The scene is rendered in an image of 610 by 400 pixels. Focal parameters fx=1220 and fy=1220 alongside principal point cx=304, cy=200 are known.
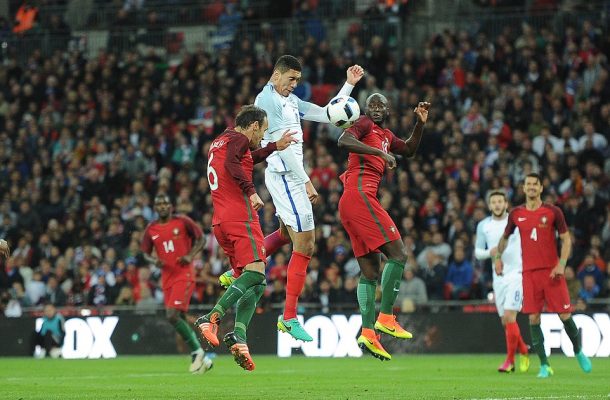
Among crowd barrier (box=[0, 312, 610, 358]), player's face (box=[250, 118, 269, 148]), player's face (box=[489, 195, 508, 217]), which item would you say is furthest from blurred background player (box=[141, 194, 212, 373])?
player's face (box=[250, 118, 269, 148])

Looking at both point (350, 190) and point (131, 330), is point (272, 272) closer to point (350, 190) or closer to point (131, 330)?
point (131, 330)

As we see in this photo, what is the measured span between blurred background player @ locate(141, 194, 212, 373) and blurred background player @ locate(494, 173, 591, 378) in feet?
16.3

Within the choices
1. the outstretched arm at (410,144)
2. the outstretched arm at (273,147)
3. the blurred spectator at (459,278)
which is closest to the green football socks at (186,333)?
the outstretched arm at (410,144)

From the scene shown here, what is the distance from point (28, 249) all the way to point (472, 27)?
11365 mm

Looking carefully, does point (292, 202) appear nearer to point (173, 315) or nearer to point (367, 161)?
point (367, 161)

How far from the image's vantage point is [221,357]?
22172 millimetres

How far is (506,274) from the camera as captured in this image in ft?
59.8

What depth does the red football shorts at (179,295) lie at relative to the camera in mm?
18188

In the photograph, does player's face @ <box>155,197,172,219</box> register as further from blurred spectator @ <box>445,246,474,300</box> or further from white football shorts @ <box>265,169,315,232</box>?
blurred spectator @ <box>445,246,474,300</box>

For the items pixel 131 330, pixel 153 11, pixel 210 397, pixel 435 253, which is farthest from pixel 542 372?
pixel 153 11

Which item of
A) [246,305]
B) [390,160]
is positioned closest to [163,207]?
[246,305]

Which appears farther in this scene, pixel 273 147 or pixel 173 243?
pixel 173 243

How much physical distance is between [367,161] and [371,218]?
0.65m

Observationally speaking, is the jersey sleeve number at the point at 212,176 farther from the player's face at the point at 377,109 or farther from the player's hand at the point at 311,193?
the player's face at the point at 377,109
